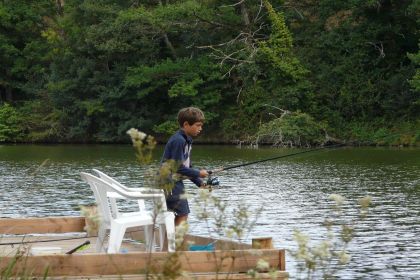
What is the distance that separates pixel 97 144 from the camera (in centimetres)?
5262

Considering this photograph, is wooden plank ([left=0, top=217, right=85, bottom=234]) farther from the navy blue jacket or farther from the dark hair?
the dark hair

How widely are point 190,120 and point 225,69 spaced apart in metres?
40.4

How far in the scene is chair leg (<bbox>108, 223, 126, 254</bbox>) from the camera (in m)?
9.36

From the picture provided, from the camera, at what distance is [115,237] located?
9.39 meters

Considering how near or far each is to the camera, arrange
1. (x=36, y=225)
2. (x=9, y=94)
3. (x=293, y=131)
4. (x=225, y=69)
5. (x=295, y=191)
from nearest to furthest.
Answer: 1. (x=36, y=225)
2. (x=295, y=191)
3. (x=293, y=131)
4. (x=225, y=69)
5. (x=9, y=94)

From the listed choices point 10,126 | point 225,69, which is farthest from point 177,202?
point 10,126

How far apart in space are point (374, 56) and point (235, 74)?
7.47m

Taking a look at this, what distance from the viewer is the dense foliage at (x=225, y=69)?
4591 centimetres

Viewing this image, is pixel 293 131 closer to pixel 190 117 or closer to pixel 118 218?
pixel 190 117

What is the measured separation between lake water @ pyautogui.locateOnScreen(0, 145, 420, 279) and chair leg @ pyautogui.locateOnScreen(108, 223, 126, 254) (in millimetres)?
1112

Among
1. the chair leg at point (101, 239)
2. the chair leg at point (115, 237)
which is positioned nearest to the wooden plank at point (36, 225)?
the chair leg at point (101, 239)

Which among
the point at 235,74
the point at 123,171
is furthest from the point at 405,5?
the point at 123,171

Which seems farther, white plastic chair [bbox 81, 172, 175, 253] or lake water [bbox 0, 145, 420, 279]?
lake water [bbox 0, 145, 420, 279]

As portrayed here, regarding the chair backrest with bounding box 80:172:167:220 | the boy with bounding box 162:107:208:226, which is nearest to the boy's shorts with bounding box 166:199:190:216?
the boy with bounding box 162:107:208:226
